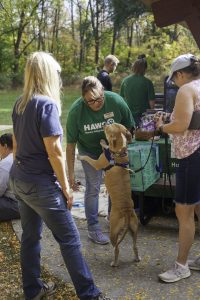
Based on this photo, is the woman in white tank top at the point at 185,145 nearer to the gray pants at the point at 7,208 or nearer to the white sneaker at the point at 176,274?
the white sneaker at the point at 176,274

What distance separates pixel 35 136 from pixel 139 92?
429 centimetres

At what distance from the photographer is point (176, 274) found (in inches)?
128

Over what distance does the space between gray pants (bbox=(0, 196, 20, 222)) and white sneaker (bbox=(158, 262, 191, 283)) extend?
198 cm

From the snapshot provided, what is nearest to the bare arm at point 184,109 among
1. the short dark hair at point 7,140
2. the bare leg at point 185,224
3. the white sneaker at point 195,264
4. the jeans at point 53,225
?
the bare leg at point 185,224

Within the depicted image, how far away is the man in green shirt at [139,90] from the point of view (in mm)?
6731

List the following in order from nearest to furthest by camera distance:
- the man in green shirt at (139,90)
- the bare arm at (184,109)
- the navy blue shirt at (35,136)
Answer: the navy blue shirt at (35,136) → the bare arm at (184,109) → the man in green shirt at (139,90)

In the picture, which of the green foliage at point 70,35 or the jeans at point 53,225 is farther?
the green foliage at point 70,35

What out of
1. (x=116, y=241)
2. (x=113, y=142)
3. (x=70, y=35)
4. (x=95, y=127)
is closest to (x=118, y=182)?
(x=113, y=142)

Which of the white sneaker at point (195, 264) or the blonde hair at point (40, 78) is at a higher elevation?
the blonde hair at point (40, 78)

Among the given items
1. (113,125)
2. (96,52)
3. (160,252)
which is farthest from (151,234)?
(96,52)

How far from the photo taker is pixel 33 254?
2.96 metres

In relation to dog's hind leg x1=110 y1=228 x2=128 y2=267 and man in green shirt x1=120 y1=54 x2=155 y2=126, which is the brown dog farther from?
man in green shirt x1=120 y1=54 x2=155 y2=126

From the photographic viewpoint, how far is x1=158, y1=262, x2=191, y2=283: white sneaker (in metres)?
3.23

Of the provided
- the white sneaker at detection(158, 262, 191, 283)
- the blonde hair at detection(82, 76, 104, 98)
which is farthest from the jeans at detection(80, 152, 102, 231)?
the white sneaker at detection(158, 262, 191, 283)
